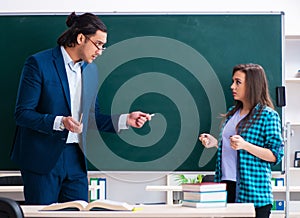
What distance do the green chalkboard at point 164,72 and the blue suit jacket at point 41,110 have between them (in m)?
0.79

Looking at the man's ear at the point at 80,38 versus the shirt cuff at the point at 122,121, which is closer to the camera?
the man's ear at the point at 80,38

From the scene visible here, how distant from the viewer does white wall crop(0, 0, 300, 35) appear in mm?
6105

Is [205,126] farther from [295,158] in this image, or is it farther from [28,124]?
[295,158]

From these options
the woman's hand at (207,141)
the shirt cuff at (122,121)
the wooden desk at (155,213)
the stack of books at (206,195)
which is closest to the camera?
the wooden desk at (155,213)

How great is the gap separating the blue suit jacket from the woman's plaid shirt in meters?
1.07

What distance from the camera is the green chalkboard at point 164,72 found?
4.59m

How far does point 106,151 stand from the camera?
15.2 feet

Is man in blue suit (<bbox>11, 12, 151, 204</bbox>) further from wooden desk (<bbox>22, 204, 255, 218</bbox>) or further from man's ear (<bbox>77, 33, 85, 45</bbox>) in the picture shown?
wooden desk (<bbox>22, 204, 255, 218</bbox>)

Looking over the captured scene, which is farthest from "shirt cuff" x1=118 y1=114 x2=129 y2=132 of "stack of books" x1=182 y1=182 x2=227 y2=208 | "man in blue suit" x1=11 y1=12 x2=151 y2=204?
"stack of books" x1=182 y1=182 x2=227 y2=208

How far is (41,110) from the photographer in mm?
3764

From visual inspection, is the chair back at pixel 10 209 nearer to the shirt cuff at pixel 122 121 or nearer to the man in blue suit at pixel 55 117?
the man in blue suit at pixel 55 117

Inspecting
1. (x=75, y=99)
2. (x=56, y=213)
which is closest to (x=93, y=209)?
(x=56, y=213)

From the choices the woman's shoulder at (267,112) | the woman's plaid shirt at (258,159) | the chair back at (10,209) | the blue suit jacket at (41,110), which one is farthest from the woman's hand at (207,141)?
the chair back at (10,209)
